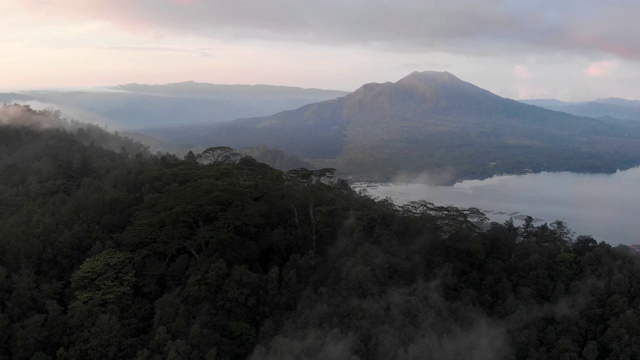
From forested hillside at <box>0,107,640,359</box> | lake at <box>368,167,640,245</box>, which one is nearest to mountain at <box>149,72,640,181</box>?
lake at <box>368,167,640,245</box>

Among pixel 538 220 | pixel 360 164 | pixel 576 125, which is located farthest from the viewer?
pixel 576 125

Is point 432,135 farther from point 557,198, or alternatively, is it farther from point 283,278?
point 283,278

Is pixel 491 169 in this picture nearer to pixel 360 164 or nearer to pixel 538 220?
pixel 360 164

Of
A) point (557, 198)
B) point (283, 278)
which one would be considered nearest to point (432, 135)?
point (557, 198)

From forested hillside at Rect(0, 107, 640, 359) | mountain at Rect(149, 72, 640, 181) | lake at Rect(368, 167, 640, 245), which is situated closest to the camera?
forested hillside at Rect(0, 107, 640, 359)

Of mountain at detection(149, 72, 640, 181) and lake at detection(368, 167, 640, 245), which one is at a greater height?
mountain at detection(149, 72, 640, 181)

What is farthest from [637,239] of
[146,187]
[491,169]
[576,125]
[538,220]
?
[576,125]

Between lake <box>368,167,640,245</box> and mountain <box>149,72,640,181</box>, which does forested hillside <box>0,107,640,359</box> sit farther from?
mountain <box>149,72,640,181</box>
